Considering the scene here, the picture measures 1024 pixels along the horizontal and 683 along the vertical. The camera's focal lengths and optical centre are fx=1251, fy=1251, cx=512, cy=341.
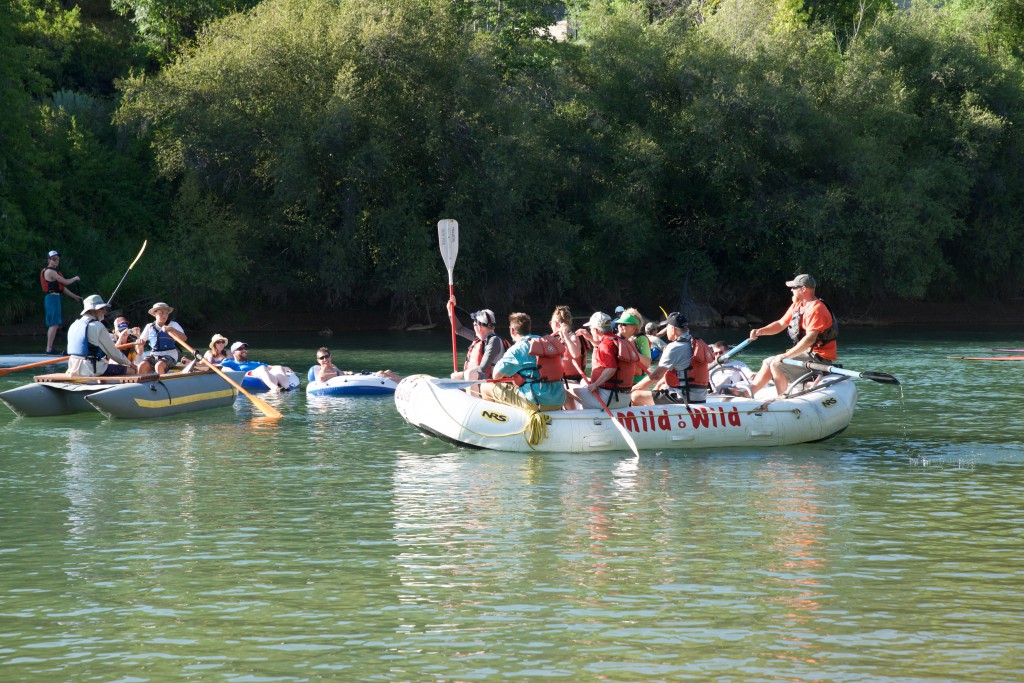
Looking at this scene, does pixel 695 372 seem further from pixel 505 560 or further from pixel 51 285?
pixel 51 285

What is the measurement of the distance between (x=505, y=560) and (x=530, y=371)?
14.5 ft

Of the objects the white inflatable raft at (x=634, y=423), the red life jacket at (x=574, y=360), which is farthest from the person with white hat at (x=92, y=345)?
the red life jacket at (x=574, y=360)

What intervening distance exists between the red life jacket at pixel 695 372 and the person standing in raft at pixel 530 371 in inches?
46.5

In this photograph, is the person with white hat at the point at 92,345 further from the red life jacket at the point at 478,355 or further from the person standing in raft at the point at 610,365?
the person standing in raft at the point at 610,365

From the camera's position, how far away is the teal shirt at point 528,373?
12.4 metres

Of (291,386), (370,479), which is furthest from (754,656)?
(291,386)

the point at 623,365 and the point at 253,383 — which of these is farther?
the point at 253,383

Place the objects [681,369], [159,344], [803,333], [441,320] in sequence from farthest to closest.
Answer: [441,320], [159,344], [803,333], [681,369]

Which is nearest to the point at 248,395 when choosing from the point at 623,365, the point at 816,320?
the point at 623,365

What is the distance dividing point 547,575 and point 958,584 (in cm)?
245

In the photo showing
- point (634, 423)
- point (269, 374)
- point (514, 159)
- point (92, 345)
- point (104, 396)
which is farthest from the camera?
point (514, 159)

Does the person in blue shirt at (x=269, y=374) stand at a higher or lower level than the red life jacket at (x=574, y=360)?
lower

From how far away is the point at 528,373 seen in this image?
40.7 ft

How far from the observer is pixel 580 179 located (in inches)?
1462
